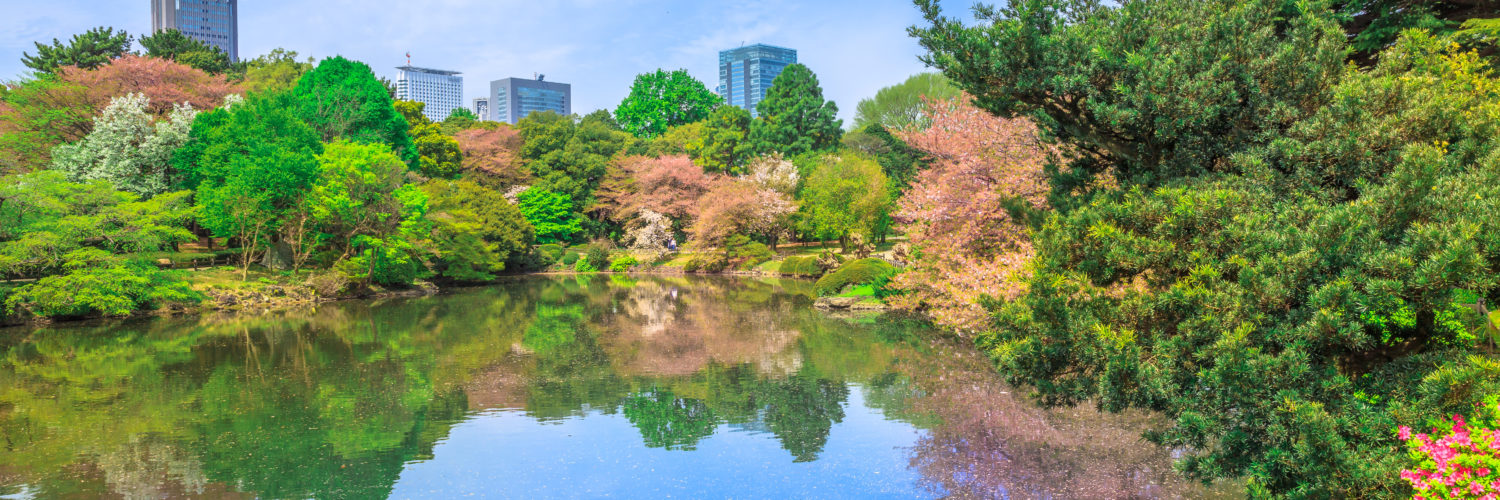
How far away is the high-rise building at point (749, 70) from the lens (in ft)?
609

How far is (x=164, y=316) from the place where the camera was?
2130 centimetres

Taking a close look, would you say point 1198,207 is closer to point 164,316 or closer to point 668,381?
point 668,381

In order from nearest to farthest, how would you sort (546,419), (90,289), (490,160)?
(546,419) < (90,289) < (490,160)

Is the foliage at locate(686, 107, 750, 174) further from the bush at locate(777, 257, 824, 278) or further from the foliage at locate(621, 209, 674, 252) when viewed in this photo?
the bush at locate(777, 257, 824, 278)

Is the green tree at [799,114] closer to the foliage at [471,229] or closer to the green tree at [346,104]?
the foliage at [471,229]

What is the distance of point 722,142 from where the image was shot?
1756 inches

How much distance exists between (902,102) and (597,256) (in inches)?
925

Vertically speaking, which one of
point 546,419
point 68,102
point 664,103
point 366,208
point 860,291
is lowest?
point 546,419

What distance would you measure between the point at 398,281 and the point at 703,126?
2282cm

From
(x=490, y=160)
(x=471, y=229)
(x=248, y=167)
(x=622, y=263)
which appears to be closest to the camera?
(x=248, y=167)

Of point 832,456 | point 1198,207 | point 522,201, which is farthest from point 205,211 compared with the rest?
point 1198,207

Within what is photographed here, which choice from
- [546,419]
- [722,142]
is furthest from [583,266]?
[546,419]

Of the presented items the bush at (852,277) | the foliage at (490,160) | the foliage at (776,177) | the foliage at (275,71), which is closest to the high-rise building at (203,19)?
the foliage at (275,71)

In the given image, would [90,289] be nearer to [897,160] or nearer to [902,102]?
[897,160]
